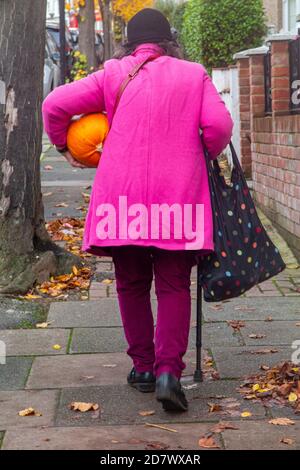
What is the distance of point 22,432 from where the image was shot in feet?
14.1

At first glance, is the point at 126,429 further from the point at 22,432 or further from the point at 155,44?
the point at 155,44

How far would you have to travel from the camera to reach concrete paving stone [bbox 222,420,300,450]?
405cm

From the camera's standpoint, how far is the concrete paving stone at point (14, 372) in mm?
5012

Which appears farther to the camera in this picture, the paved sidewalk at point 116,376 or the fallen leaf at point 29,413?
the fallen leaf at point 29,413

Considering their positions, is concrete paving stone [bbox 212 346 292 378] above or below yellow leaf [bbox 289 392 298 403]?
below

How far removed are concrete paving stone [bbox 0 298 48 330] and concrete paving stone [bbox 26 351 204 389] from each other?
80 cm

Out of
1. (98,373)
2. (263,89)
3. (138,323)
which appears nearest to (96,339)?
(98,373)

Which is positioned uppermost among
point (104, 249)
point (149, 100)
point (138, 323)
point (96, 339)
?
point (149, 100)

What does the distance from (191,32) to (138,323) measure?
14.0m

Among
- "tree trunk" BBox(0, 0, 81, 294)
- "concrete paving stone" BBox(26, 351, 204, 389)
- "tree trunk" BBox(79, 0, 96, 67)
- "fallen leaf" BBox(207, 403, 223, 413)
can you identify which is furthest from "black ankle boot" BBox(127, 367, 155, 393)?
"tree trunk" BBox(79, 0, 96, 67)

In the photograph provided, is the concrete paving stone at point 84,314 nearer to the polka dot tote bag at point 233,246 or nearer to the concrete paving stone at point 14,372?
the concrete paving stone at point 14,372

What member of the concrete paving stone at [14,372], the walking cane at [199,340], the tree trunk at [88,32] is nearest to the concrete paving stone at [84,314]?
the concrete paving stone at [14,372]

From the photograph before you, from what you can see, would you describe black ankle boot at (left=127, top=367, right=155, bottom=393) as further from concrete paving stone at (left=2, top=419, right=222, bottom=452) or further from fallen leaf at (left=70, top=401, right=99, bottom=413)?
concrete paving stone at (left=2, top=419, right=222, bottom=452)

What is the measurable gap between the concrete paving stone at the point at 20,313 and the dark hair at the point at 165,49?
85.5 inches
